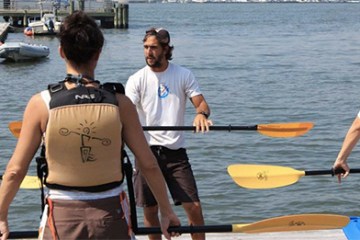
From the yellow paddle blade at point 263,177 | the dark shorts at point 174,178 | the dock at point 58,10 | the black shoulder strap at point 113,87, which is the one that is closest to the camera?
the black shoulder strap at point 113,87

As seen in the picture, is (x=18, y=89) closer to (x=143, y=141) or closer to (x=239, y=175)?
(x=239, y=175)

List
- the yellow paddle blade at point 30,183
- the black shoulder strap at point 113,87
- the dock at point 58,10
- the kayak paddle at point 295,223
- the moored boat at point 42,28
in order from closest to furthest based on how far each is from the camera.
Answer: the black shoulder strap at point 113,87 → the kayak paddle at point 295,223 → the yellow paddle blade at point 30,183 → the moored boat at point 42,28 → the dock at point 58,10

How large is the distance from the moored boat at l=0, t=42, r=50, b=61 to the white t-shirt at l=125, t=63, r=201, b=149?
27563mm

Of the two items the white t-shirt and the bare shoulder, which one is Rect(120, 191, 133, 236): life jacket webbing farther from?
the white t-shirt

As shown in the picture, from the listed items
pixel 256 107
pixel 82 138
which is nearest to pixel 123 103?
pixel 82 138

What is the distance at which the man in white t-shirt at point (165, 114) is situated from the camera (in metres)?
5.20

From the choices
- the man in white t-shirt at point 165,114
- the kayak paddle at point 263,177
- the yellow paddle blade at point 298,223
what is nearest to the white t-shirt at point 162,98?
the man in white t-shirt at point 165,114

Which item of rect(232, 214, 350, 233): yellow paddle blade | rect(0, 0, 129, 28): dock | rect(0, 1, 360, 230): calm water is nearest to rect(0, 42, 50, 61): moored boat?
rect(0, 1, 360, 230): calm water

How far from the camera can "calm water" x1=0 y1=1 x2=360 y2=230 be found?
33.1ft

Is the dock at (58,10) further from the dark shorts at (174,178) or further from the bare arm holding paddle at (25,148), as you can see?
the bare arm holding paddle at (25,148)

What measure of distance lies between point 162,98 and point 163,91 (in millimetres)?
47

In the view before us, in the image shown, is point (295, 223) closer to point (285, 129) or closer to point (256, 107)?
point (285, 129)

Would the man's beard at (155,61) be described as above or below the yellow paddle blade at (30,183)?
above

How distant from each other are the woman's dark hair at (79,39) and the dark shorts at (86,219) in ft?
1.88
